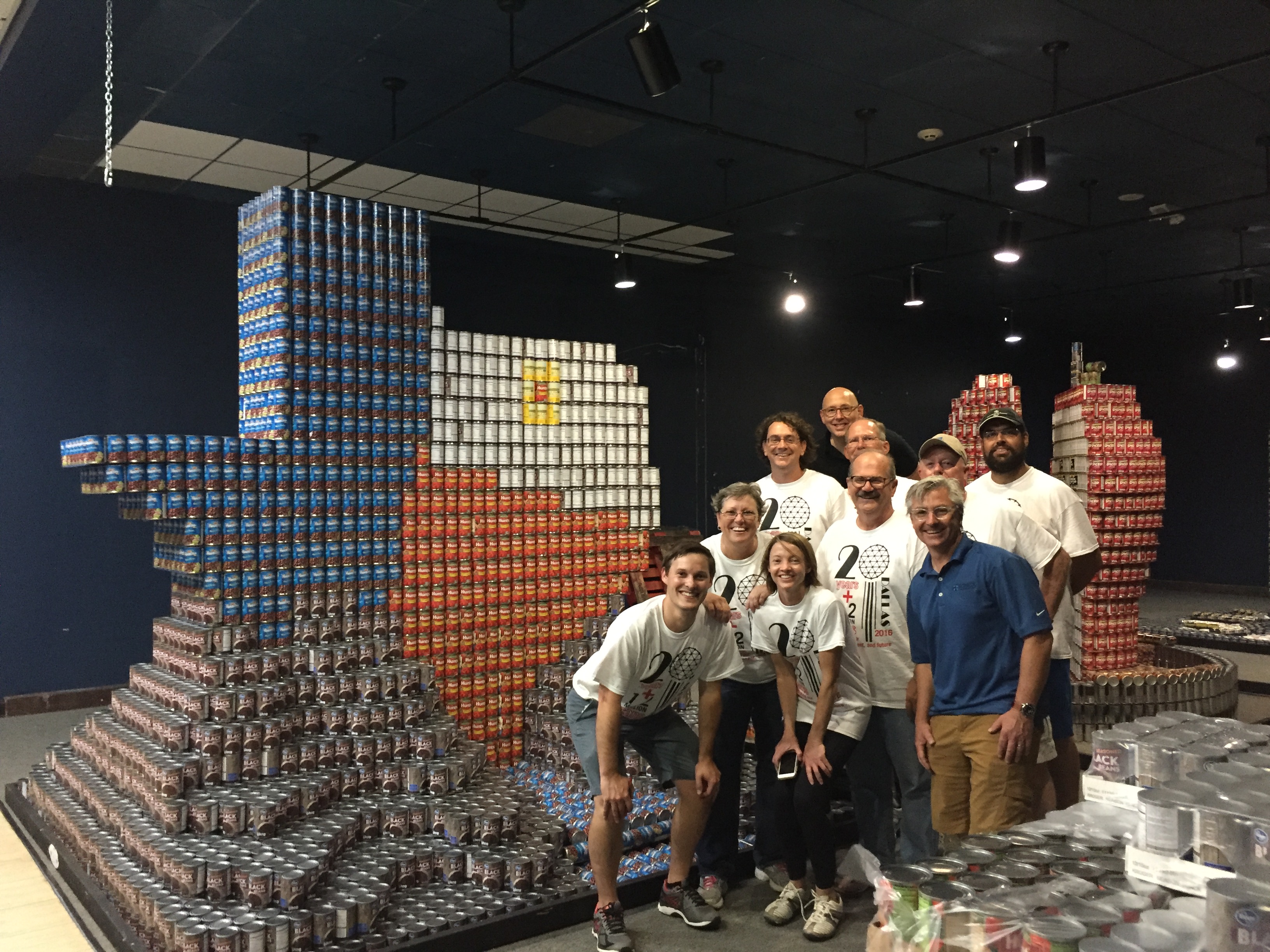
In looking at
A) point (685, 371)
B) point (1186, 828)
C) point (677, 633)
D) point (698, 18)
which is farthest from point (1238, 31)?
point (685, 371)

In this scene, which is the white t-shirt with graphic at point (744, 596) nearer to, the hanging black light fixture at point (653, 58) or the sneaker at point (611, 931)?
the sneaker at point (611, 931)

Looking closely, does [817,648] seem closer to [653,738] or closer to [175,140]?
[653,738]

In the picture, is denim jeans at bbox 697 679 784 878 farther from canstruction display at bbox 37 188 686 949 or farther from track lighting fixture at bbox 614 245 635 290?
track lighting fixture at bbox 614 245 635 290

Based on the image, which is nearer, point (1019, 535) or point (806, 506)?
point (1019, 535)

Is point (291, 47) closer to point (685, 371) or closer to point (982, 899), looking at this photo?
point (982, 899)

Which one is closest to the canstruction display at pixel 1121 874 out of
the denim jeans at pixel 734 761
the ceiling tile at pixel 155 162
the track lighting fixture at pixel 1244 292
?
the denim jeans at pixel 734 761

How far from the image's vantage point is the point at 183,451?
5031 millimetres

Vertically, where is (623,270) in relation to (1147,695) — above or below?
above

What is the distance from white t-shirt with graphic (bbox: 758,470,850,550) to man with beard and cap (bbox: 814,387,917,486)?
0.25 metres

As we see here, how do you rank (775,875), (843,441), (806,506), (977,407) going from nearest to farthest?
(775,875) → (806,506) → (843,441) → (977,407)

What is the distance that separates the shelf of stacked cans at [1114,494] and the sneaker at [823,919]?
17.7 ft

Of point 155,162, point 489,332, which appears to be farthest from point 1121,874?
point 489,332

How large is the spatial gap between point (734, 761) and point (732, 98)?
4.33 meters

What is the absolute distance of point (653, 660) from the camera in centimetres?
362
